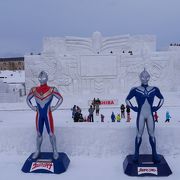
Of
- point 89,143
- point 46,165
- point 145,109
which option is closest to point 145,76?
point 145,109

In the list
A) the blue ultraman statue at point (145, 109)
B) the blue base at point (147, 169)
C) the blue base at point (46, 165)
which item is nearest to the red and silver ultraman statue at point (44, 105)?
the blue base at point (46, 165)

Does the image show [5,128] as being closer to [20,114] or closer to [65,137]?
[65,137]

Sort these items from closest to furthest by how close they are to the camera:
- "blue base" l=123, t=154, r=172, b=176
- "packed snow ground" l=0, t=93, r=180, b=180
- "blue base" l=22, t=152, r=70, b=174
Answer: "blue base" l=123, t=154, r=172, b=176 < "blue base" l=22, t=152, r=70, b=174 < "packed snow ground" l=0, t=93, r=180, b=180

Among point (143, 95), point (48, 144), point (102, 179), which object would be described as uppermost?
point (143, 95)

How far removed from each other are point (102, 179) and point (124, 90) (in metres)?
13.9

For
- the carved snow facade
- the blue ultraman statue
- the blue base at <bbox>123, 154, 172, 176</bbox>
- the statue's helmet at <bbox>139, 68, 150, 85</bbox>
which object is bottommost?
the blue base at <bbox>123, 154, 172, 176</bbox>

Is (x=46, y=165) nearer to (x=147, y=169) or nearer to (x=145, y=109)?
(x=147, y=169)

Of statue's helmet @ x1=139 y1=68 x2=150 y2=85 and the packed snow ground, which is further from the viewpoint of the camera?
the packed snow ground

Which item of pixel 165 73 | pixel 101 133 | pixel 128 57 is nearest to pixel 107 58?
pixel 128 57

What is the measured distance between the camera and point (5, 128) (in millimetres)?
6195

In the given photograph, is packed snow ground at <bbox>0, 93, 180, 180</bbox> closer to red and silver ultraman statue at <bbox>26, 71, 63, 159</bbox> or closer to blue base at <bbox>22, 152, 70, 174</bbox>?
blue base at <bbox>22, 152, 70, 174</bbox>

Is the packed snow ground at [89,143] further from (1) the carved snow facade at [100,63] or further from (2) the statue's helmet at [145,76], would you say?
(1) the carved snow facade at [100,63]

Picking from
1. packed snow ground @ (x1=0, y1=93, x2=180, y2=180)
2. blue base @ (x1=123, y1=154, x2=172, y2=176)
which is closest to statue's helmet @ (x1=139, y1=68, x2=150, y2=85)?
packed snow ground @ (x1=0, y1=93, x2=180, y2=180)

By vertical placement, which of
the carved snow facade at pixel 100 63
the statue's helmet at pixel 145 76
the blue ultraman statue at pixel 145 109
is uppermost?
the carved snow facade at pixel 100 63
